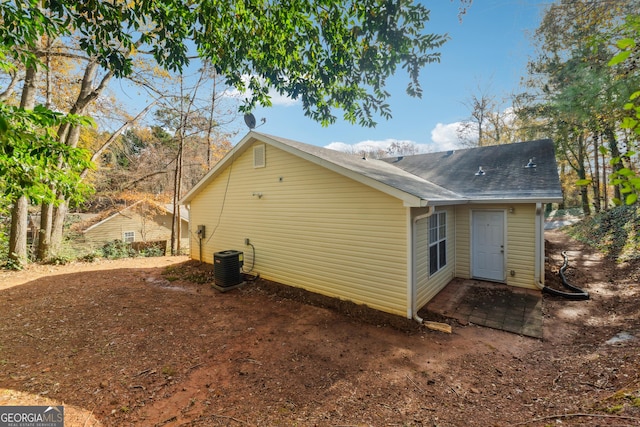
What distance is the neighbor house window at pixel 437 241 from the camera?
251 inches

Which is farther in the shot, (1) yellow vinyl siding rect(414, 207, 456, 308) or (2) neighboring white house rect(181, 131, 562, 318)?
(1) yellow vinyl siding rect(414, 207, 456, 308)

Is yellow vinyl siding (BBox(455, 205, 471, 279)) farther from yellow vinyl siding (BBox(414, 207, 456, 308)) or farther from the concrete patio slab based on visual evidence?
yellow vinyl siding (BBox(414, 207, 456, 308))

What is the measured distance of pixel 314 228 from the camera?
6.58 m

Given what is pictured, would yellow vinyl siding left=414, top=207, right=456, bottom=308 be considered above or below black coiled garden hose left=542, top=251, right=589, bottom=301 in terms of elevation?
above

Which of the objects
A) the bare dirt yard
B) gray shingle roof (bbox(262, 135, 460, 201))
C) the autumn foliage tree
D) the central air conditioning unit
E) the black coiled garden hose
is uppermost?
the autumn foliage tree

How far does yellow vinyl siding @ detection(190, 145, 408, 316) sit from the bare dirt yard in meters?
0.62

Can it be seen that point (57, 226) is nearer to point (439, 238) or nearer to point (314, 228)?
point (314, 228)

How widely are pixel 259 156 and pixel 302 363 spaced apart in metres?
5.69

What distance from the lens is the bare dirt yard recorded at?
9.77 feet

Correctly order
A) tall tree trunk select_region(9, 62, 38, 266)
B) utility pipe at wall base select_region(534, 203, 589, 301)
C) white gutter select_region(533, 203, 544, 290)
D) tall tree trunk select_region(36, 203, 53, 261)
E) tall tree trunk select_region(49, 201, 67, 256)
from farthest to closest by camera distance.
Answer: tall tree trunk select_region(49, 201, 67, 256), tall tree trunk select_region(36, 203, 53, 261), tall tree trunk select_region(9, 62, 38, 266), white gutter select_region(533, 203, 544, 290), utility pipe at wall base select_region(534, 203, 589, 301)

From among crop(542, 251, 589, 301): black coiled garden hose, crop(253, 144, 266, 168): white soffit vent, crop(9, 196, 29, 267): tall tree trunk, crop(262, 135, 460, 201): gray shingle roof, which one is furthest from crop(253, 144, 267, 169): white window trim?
crop(542, 251, 589, 301): black coiled garden hose

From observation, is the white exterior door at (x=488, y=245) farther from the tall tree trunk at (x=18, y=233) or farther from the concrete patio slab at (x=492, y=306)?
the tall tree trunk at (x=18, y=233)

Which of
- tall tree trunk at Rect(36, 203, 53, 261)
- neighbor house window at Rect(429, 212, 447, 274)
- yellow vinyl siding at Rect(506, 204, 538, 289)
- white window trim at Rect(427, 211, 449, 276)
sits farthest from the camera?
tall tree trunk at Rect(36, 203, 53, 261)

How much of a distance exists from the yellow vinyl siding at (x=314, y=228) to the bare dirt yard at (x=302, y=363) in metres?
0.62
